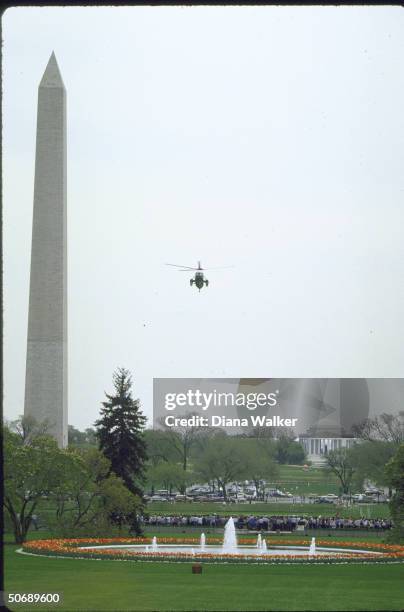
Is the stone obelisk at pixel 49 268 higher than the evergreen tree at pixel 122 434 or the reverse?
higher

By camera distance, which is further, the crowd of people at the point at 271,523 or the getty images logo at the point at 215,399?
the getty images logo at the point at 215,399

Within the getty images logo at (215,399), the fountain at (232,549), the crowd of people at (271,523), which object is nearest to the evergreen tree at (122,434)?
the crowd of people at (271,523)

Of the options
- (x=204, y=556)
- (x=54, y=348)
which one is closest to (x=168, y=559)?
(x=204, y=556)

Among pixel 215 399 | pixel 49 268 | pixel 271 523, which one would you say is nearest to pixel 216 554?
pixel 271 523

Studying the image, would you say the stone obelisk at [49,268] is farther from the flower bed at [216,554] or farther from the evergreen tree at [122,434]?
the flower bed at [216,554]

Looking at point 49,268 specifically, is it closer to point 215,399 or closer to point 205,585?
point 215,399

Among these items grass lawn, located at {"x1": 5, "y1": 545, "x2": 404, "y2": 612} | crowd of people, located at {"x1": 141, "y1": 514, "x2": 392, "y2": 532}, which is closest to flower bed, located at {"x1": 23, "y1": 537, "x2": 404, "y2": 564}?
grass lawn, located at {"x1": 5, "y1": 545, "x2": 404, "y2": 612}
